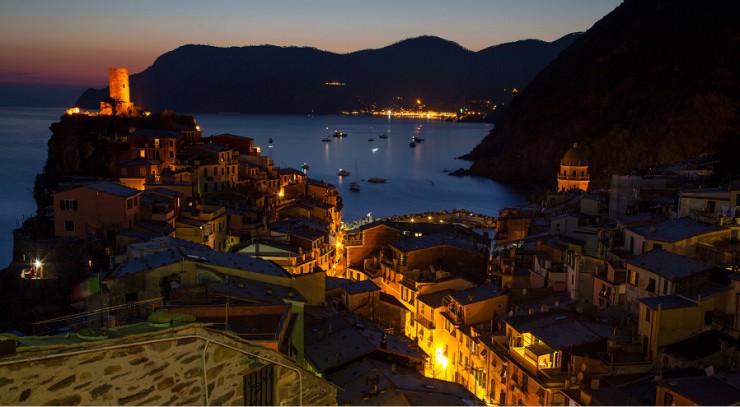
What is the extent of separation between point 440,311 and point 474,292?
3.56 ft

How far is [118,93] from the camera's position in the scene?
43344 millimetres

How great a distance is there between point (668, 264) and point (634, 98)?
53.7m

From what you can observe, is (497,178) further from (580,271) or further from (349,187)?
(580,271)

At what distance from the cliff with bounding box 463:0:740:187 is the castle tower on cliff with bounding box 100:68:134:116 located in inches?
1355

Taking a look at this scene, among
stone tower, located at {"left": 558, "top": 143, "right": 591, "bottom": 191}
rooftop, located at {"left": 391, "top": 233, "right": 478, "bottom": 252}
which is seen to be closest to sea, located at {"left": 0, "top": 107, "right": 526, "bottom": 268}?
stone tower, located at {"left": 558, "top": 143, "right": 591, "bottom": 191}

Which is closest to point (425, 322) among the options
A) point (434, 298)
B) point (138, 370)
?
point (434, 298)

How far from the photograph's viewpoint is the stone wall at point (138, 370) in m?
3.13

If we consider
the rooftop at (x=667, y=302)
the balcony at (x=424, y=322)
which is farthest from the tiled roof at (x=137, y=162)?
the rooftop at (x=667, y=302)

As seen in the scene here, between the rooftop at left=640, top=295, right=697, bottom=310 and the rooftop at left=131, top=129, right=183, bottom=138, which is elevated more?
the rooftop at left=131, top=129, right=183, bottom=138

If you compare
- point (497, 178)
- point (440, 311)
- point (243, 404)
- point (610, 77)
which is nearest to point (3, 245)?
point (440, 311)

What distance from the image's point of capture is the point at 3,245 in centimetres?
3578

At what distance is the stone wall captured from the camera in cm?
313

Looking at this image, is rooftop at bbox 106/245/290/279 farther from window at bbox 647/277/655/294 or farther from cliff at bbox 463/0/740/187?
cliff at bbox 463/0/740/187

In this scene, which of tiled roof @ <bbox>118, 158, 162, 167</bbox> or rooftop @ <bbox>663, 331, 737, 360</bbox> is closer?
rooftop @ <bbox>663, 331, 737, 360</bbox>
